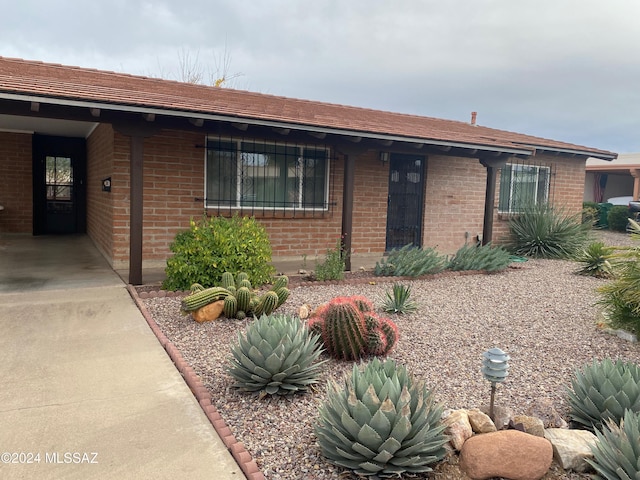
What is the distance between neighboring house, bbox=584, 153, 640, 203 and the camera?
77.4ft

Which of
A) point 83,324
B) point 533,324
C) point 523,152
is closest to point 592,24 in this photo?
point 523,152

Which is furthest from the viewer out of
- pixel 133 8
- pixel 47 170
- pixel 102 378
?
pixel 133 8

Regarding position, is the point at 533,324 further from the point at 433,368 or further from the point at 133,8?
the point at 133,8

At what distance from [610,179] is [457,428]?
2958 centimetres

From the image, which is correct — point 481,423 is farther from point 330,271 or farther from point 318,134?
point 318,134

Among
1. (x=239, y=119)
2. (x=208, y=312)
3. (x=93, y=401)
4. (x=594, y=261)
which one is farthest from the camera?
(x=594, y=261)

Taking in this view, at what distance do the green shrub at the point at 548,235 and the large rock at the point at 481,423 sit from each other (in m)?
9.47

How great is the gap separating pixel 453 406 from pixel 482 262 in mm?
6114

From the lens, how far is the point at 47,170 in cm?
1245

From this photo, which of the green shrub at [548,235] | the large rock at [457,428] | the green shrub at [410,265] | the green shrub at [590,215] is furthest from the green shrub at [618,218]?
the large rock at [457,428]

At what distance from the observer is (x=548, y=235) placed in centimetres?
1137

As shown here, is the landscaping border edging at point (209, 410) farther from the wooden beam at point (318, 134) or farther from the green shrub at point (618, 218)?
the green shrub at point (618, 218)

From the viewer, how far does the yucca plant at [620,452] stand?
223cm

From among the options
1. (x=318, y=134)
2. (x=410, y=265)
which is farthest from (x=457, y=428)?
(x=318, y=134)
